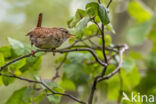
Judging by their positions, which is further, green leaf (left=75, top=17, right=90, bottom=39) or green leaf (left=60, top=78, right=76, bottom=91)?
green leaf (left=60, top=78, right=76, bottom=91)

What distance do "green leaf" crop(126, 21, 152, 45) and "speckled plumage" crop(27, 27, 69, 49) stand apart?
130cm

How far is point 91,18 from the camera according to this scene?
4.51ft

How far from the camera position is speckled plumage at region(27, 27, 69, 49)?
1521 millimetres

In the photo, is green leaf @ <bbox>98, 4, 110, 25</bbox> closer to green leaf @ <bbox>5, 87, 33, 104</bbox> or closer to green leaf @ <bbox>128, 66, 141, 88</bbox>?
green leaf @ <bbox>5, 87, 33, 104</bbox>

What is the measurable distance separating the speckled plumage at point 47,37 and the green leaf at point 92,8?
0.24 meters

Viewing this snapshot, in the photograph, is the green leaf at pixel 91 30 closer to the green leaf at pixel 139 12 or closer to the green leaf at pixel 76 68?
the green leaf at pixel 76 68

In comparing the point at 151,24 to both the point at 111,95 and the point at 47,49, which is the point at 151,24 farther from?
the point at 47,49

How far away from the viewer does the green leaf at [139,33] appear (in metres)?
2.76

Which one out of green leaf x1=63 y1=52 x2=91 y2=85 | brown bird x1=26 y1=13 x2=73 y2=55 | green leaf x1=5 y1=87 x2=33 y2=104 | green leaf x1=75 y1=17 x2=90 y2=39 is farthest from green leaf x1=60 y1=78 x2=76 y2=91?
green leaf x1=75 y1=17 x2=90 y2=39

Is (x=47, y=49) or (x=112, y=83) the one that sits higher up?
(x=47, y=49)

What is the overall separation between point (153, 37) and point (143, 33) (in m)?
0.14

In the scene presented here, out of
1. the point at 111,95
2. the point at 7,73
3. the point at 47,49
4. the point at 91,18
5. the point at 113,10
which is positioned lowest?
the point at 111,95

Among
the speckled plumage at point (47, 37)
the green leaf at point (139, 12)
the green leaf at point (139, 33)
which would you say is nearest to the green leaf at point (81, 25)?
the speckled plumage at point (47, 37)

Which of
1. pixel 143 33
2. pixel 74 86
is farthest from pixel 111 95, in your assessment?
pixel 143 33
